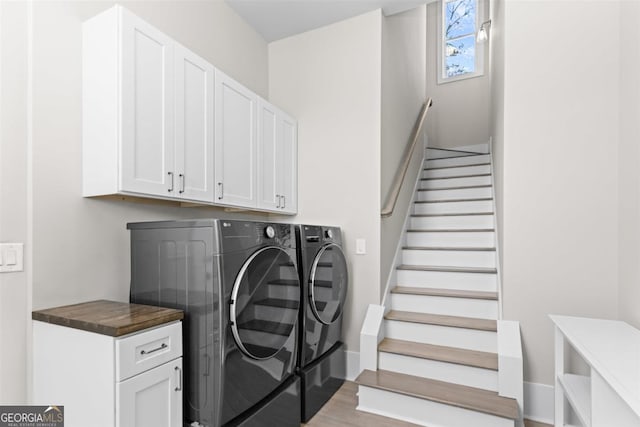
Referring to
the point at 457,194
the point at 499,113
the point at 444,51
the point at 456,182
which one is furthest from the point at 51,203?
the point at 444,51

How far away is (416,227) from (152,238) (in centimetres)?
269

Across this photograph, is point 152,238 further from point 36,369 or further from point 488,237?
point 488,237

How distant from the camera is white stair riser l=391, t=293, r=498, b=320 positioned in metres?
2.57

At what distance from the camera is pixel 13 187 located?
146 cm

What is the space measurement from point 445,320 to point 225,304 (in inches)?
69.5

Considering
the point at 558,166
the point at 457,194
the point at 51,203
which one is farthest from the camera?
the point at 457,194

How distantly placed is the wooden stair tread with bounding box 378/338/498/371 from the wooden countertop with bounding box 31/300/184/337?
160cm

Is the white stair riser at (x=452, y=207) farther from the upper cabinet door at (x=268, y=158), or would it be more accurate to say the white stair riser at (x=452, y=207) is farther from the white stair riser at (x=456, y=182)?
the upper cabinet door at (x=268, y=158)

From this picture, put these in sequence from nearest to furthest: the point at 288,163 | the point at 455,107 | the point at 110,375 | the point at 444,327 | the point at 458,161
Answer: the point at 110,375
the point at 444,327
the point at 288,163
the point at 458,161
the point at 455,107

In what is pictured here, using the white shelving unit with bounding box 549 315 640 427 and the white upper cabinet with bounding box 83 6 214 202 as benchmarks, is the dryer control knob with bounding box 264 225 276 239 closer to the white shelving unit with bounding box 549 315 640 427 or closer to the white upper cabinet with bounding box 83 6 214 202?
the white upper cabinet with bounding box 83 6 214 202

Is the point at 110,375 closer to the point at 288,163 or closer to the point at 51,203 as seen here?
the point at 51,203

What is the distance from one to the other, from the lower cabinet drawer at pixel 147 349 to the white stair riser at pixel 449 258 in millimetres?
2293

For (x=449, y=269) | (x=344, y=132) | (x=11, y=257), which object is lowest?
(x=449, y=269)

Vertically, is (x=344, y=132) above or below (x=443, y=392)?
above
